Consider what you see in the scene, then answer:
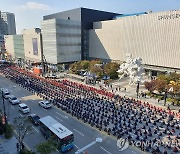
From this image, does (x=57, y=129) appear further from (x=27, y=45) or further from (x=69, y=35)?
(x=27, y=45)

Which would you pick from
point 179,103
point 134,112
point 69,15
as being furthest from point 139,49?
point 69,15

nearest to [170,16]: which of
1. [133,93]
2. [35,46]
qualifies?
[133,93]

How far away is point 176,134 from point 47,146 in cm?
1696

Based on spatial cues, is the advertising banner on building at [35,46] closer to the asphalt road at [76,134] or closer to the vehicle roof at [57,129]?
the asphalt road at [76,134]

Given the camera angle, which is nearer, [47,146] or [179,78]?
[47,146]

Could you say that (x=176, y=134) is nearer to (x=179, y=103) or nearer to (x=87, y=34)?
(x=179, y=103)

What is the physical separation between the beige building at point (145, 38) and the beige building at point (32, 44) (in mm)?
27057

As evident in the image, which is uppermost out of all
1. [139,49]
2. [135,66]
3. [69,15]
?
[69,15]

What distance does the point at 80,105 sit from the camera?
3334 centimetres

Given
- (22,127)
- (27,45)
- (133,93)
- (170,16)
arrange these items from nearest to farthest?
(22,127) < (133,93) < (170,16) < (27,45)

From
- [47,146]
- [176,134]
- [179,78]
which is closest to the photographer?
[47,146]

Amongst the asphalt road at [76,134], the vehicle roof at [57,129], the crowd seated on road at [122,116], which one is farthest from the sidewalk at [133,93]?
the vehicle roof at [57,129]

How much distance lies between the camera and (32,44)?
88.6 metres

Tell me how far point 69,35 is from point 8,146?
2288 inches
